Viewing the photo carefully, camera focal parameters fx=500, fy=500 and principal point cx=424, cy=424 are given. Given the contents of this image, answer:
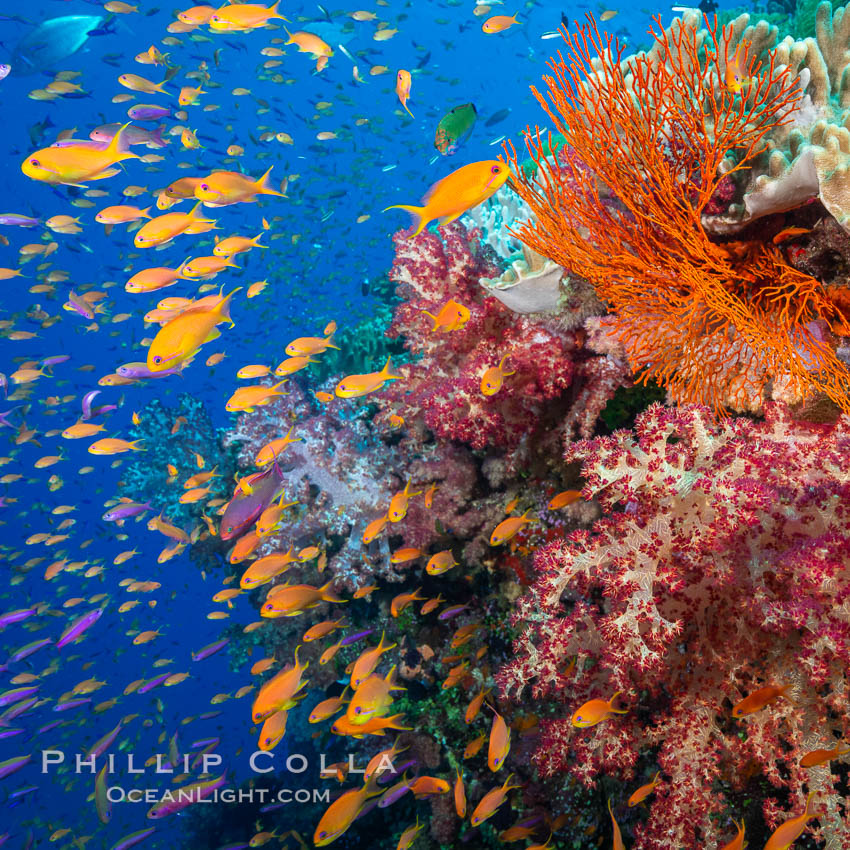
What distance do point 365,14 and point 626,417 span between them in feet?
41.2

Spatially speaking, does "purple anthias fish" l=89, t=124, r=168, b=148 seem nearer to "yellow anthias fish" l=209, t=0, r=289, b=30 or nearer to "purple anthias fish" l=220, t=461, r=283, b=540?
"yellow anthias fish" l=209, t=0, r=289, b=30

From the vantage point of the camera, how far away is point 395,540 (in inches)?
213

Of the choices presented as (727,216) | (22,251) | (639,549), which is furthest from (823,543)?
(22,251)

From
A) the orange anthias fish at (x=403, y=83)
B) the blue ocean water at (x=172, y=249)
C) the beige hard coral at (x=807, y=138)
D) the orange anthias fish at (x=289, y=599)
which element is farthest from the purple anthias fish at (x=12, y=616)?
the beige hard coral at (x=807, y=138)

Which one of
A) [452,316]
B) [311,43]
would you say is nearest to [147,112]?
[311,43]

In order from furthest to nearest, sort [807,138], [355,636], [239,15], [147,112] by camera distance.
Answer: [147,112], [239,15], [355,636], [807,138]

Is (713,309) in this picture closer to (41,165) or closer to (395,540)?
(395,540)

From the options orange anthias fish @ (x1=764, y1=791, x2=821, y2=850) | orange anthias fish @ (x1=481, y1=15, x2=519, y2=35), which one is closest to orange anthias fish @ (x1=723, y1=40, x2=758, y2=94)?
orange anthias fish @ (x1=764, y1=791, x2=821, y2=850)

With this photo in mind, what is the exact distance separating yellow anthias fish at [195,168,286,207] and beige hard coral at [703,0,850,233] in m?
3.76

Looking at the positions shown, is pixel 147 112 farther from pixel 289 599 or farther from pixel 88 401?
pixel 289 599

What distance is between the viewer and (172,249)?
171 feet

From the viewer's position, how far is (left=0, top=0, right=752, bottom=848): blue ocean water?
36.2ft

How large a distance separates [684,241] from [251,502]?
376 cm

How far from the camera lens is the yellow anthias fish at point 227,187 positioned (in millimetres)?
4496
